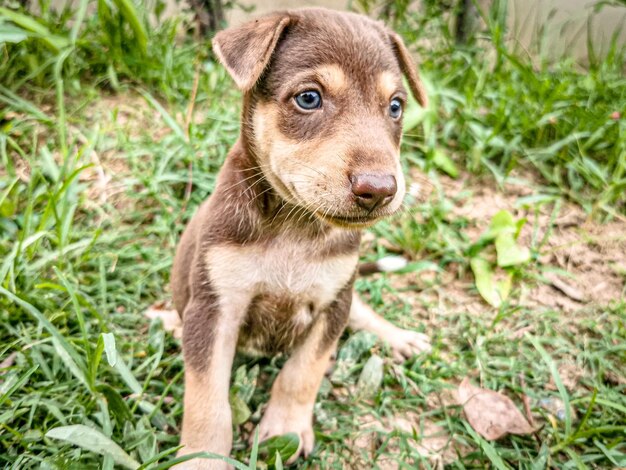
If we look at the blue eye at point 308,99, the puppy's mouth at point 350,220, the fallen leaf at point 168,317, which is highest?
the blue eye at point 308,99

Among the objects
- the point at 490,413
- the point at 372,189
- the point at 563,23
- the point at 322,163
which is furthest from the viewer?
the point at 563,23

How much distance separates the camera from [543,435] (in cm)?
286

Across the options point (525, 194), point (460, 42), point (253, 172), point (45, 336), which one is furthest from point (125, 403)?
point (460, 42)

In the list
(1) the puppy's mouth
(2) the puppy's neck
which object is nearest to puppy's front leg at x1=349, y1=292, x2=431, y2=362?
(2) the puppy's neck

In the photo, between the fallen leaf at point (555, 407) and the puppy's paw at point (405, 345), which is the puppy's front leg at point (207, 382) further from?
the fallen leaf at point (555, 407)

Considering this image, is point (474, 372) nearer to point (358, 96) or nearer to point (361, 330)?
point (361, 330)

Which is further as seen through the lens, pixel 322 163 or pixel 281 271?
pixel 281 271

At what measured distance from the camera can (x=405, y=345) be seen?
3.34 meters

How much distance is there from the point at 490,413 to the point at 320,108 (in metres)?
1.96

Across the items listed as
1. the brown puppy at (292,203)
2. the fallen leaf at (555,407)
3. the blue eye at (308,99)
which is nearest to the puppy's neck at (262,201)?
the brown puppy at (292,203)

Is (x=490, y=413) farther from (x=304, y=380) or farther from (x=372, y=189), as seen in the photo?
(x=372, y=189)

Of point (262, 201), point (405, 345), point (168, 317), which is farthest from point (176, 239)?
A: point (405, 345)

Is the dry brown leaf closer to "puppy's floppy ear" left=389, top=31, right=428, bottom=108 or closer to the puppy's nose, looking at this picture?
the puppy's nose

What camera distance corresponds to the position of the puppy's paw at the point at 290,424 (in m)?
2.69
